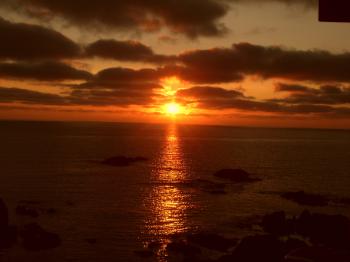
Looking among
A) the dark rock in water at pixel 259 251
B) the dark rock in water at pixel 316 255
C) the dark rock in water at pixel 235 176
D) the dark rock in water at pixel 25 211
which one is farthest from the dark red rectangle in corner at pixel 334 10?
the dark rock in water at pixel 235 176

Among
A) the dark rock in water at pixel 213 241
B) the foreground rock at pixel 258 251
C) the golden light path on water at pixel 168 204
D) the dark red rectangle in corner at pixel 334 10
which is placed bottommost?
the golden light path on water at pixel 168 204

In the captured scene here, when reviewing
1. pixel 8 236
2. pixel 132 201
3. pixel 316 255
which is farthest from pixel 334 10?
pixel 132 201

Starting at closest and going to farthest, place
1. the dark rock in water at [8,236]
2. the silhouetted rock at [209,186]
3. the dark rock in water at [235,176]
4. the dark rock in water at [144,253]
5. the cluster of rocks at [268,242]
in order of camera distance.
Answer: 1. the cluster of rocks at [268,242]
2. the dark rock in water at [144,253]
3. the dark rock in water at [8,236]
4. the silhouetted rock at [209,186]
5. the dark rock in water at [235,176]

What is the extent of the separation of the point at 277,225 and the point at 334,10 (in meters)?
38.2

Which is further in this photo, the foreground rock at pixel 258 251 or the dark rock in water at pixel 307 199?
the dark rock in water at pixel 307 199

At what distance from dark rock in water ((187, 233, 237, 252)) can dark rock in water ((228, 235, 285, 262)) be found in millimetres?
3553

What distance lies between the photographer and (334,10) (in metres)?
3.19

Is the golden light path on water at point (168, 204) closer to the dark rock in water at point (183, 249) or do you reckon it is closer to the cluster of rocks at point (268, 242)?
the dark rock in water at point (183, 249)

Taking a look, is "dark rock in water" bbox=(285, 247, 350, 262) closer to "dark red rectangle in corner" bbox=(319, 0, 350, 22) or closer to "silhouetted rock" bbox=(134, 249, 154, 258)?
"dark red rectangle in corner" bbox=(319, 0, 350, 22)

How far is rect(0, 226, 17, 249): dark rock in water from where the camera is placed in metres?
33.6

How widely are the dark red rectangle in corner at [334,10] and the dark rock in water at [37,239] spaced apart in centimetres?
3407

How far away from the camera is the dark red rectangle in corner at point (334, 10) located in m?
3.18

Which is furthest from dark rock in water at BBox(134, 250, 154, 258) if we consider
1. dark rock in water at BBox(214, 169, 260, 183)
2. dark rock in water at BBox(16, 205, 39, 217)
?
dark rock in water at BBox(214, 169, 260, 183)

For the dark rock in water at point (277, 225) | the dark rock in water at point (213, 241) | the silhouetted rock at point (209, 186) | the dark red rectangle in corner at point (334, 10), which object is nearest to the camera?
the dark red rectangle in corner at point (334, 10)
